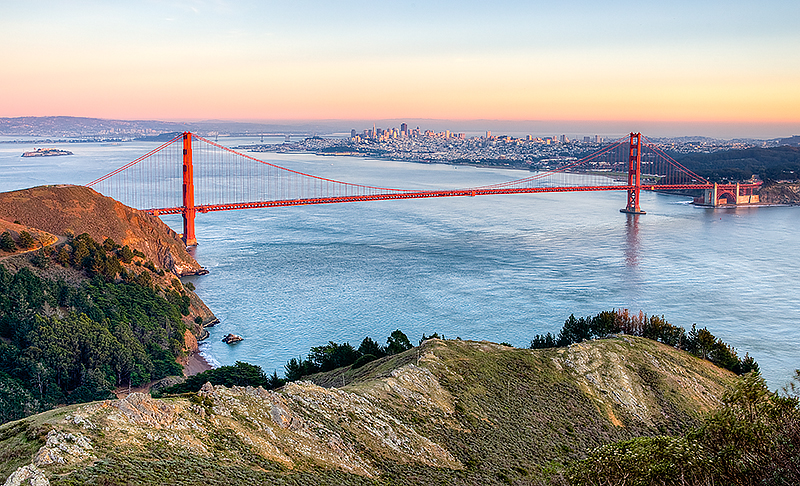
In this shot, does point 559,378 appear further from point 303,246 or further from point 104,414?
point 303,246

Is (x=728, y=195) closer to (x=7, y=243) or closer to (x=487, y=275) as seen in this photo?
(x=487, y=275)

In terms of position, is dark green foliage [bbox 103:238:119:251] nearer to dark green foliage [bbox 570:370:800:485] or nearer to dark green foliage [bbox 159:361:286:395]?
dark green foliage [bbox 159:361:286:395]

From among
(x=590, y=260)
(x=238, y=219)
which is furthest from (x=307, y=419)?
(x=238, y=219)

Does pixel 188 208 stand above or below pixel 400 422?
above

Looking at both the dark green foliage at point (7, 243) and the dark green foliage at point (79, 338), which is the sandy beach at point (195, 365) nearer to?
the dark green foliage at point (79, 338)

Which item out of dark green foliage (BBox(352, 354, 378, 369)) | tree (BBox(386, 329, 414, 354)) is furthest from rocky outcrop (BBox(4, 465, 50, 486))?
tree (BBox(386, 329, 414, 354))

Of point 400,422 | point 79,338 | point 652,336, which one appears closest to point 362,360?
point 400,422
